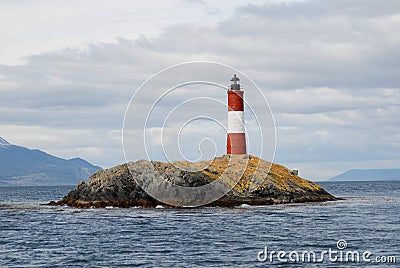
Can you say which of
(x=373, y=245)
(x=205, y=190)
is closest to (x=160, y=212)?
(x=205, y=190)

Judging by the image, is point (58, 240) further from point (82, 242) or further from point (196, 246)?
point (196, 246)

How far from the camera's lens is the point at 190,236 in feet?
125

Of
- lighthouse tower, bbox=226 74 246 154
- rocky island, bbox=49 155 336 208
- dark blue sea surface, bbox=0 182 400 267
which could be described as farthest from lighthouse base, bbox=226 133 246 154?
dark blue sea surface, bbox=0 182 400 267

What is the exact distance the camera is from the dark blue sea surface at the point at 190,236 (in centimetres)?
3045

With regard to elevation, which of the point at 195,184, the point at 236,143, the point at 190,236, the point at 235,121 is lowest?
the point at 190,236

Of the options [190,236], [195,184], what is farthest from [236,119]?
[190,236]

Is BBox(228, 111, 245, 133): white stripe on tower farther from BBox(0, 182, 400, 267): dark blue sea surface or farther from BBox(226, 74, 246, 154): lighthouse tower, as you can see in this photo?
BBox(0, 182, 400, 267): dark blue sea surface

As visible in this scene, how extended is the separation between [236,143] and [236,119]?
2.76 m

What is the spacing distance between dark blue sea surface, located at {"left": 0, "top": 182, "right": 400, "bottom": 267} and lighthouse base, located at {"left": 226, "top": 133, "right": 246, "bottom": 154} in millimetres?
12580

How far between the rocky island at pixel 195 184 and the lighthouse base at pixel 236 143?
34.8 inches

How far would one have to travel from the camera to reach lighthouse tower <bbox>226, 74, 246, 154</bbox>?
65.7 m

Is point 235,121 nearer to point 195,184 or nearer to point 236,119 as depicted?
point 236,119

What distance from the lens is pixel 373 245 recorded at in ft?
110

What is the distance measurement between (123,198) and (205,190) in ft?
26.1
